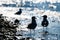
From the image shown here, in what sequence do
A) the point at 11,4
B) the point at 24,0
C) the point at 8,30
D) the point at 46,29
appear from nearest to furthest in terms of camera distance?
the point at 8,30 < the point at 46,29 < the point at 11,4 < the point at 24,0

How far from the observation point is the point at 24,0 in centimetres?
3806

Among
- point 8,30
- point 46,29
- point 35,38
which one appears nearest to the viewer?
point 8,30

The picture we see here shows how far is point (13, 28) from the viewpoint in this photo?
8344 millimetres

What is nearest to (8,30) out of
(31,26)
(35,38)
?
(35,38)

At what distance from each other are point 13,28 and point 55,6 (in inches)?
930

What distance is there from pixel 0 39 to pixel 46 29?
1008 centimetres

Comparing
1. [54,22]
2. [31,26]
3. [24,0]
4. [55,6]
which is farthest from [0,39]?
[24,0]

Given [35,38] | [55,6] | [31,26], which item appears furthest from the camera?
[55,6]

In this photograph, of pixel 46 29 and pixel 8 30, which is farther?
pixel 46 29

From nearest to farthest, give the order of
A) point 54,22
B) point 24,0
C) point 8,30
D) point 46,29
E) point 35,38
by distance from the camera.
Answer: point 8,30
point 35,38
point 46,29
point 54,22
point 24,0

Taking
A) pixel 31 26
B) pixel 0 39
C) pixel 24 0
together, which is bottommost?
pixel 24 0

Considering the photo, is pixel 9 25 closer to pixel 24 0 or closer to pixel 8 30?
pixel 8 30

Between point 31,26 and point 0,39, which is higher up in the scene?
point 0,39

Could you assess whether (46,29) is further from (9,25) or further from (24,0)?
(24,0)
